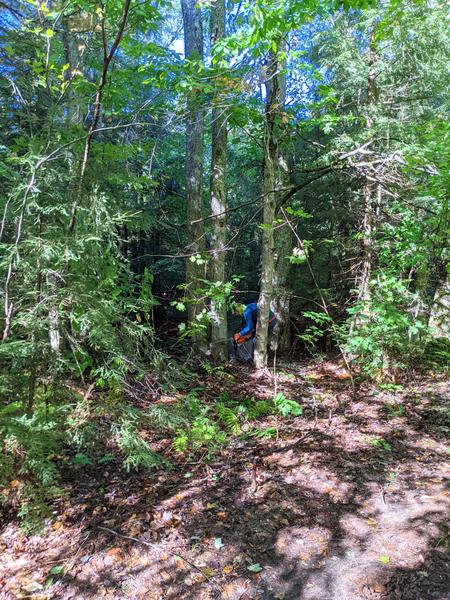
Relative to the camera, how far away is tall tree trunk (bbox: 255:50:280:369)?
664 cm

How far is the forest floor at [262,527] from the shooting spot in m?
2.78

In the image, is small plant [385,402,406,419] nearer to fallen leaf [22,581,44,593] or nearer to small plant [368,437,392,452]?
small plant [368,437,392,452]

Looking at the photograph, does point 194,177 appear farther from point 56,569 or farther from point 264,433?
Answer: point 56,569

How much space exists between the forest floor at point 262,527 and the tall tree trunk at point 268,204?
289 centimetres

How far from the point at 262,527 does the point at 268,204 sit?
5.35 meters

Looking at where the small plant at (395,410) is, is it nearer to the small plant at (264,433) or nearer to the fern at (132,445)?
the small plant at (264,433)

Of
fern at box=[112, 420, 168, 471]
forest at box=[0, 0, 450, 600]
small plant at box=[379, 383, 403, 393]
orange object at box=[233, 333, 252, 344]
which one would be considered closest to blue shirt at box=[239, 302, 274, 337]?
orange object at box=[233, 333, 252, 344]

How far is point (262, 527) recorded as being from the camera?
11.1 feet

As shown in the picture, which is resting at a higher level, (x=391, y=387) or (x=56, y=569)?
(x=391, y=387)

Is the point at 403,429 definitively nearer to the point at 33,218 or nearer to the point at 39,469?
the point at 39,469

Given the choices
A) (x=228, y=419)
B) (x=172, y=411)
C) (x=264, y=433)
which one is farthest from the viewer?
(x=228, y=419)

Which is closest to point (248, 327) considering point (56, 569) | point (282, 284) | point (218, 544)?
point (282, 284)

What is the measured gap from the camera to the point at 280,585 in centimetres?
276

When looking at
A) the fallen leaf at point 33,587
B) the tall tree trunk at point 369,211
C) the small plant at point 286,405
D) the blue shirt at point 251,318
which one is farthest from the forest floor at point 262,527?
the blue shirt at point 251,318
